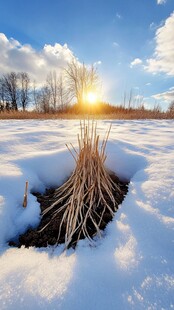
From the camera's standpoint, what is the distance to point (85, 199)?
107 cm

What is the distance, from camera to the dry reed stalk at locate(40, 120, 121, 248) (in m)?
0.87

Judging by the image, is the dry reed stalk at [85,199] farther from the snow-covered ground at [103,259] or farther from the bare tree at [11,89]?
the bare tree at [11,89]

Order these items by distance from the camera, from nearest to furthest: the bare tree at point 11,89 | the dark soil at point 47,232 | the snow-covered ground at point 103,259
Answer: the snow-covered ground at point 103,259 → the dark soil at point 47,232 → the bare tree at point 11,89

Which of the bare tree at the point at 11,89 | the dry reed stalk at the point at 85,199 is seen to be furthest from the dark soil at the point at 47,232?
the bare tree at the point at 11,89

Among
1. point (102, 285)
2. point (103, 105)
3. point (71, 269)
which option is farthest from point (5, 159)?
point (103, 105)

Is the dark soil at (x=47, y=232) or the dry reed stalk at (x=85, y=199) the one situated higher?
the dry reed stalk at (x=85, y=199)

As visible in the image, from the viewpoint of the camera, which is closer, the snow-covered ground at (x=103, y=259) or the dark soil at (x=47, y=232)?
the snow-covered ground at (x=103, y=259)

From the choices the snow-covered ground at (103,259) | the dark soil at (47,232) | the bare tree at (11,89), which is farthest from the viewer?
the bare tree at (11,89)

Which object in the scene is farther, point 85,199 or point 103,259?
point 85,199

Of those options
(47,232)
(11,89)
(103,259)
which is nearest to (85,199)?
(47,232)

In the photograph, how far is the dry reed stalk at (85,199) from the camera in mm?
867

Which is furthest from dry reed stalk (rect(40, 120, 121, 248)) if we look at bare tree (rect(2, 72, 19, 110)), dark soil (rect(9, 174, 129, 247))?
bare tree (rect(2, 72, 19, 110))

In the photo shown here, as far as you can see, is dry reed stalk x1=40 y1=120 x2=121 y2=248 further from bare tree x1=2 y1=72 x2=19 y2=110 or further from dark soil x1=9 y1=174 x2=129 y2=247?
bare tree x1=2 y1=72 x2=19 y2=110

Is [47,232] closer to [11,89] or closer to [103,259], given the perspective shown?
[103,259]
